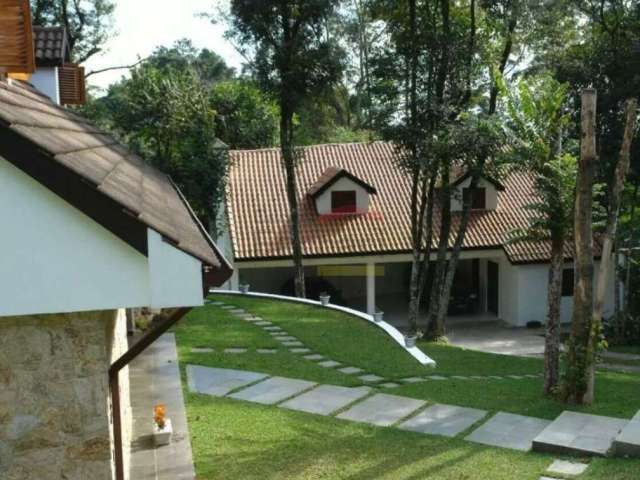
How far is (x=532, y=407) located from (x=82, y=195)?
7.95 metres

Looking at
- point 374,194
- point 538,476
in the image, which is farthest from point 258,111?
point 538,476

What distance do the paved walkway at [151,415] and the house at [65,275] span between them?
8.16 feet

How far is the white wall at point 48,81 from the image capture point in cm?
988

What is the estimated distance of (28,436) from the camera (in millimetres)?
4629

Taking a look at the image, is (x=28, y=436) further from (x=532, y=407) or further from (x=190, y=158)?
(x=190, y=158)

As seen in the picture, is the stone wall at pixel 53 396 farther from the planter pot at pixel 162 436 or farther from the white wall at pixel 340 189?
the white wall at pixel 340 189

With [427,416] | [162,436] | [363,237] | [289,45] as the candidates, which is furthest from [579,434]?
[363,237]

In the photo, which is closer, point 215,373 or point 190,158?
point 215,373

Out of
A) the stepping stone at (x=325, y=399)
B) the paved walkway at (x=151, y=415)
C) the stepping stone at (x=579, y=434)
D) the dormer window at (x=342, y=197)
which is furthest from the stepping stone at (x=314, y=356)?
the dormer window at (x=342, y=197)

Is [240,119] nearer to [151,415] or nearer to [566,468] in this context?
[151,415]

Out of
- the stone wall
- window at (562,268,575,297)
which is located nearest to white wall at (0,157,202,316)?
the stone wall

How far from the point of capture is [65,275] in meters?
4.22

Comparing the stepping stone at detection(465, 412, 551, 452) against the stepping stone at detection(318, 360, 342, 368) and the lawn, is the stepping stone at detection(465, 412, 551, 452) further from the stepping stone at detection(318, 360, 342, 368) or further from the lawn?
the stepping stone at detection(318, 360, 342, 368)

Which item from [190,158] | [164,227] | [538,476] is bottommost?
[538,476]
